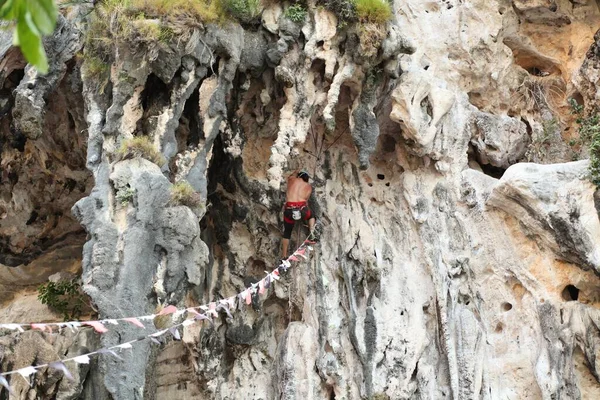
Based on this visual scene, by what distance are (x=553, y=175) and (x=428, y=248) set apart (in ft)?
8.02

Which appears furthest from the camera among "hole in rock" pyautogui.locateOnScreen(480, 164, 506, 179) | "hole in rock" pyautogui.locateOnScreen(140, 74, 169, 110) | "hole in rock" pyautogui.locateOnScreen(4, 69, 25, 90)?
"hole in rock" pyautogui.locateOnScreen(480, 164, 506, 179)

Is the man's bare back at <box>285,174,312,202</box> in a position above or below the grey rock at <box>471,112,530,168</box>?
below

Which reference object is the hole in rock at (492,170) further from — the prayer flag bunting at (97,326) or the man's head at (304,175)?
the prayer flag bunting at (97,326)

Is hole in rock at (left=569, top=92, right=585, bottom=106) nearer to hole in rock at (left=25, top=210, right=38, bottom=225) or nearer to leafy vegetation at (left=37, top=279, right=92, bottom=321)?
leafy vegetation at (left=37, top=279, right=92, bottom=321)

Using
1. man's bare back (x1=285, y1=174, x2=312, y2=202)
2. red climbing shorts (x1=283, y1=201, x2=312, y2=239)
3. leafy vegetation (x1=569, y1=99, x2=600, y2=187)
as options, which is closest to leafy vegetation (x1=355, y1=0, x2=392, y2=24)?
man's bare back (x1=285, y1=174, x2=312, y2=202)

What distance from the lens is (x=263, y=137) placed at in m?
13.1

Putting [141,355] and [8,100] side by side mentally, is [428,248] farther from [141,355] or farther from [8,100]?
[8,100]

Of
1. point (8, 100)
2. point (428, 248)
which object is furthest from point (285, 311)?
point (8, 100)

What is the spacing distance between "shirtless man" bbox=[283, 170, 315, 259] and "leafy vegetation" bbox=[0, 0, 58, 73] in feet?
32.5

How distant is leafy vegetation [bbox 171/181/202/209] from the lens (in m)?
10.3

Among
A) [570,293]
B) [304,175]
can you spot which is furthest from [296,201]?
[570,293]

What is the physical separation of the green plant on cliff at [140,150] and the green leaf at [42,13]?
27.1ft

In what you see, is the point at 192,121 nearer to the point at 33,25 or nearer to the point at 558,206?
the point at 558,206

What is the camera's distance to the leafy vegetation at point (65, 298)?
14.0m
